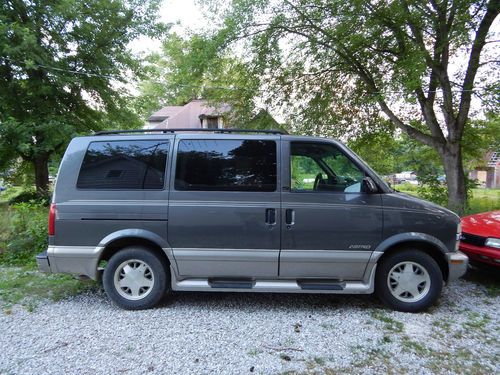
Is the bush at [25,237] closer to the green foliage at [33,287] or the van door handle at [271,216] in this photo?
the green foliage at [33,287]

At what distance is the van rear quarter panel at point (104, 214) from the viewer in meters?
3.88

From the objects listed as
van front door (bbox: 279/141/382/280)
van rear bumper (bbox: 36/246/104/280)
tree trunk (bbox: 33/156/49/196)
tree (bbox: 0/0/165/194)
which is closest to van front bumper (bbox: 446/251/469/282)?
van front door (bbox: 279/141/382/280)

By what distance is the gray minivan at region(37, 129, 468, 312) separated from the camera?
3.85 meters

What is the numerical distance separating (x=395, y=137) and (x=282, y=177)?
412 inches

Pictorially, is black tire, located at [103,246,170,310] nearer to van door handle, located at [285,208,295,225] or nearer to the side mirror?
van door handle, located at [285,208,295,225]

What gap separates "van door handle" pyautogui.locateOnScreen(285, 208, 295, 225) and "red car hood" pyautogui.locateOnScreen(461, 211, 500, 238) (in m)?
2.83

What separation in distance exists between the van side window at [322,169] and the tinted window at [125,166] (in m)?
1.54

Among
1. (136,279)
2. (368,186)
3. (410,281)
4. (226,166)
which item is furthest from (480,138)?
(136,279)

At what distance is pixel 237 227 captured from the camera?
12.6ft

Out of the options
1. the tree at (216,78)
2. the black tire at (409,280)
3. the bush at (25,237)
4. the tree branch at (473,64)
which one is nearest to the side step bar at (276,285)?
the black tire at (409,280)

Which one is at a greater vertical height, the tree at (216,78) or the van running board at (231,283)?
the tree at (216,78)

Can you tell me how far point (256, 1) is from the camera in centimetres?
999

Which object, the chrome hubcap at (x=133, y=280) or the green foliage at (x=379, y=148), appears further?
the green foliage at (x=379, y=148)

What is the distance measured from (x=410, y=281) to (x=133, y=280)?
126 inches
